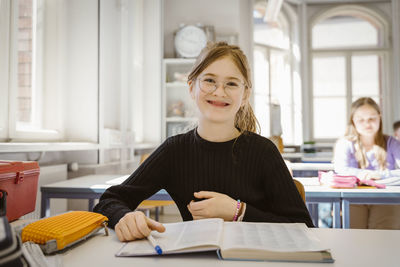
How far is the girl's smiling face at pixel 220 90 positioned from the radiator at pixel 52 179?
1323 mm

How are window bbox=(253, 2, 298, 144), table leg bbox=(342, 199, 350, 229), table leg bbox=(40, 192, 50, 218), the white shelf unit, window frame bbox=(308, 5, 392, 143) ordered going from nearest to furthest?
table leg bbox=(342, 199, 350, 229), table leg bbox=(40, 192, 50, 218), the white shelf unit, window bbox=(253, 2, 298, 144), window frame bbox=(308, 5, 392, 143)

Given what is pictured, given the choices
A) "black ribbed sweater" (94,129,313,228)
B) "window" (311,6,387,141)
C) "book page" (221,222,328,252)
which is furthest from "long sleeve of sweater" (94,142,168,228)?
"window" (311,6,387,141)

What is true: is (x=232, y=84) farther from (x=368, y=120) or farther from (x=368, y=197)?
(x=368, y=120)

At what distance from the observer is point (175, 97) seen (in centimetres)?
446

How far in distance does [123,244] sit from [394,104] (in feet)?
21.8

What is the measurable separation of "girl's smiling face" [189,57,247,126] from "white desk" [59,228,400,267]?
0.58 m

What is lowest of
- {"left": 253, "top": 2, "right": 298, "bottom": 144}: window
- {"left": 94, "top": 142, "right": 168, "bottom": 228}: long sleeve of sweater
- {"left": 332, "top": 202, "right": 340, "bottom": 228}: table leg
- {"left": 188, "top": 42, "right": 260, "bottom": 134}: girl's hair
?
{"left": 332, "top": 202, "right": 340, "bottom": 228}: table leg

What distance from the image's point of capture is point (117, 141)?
3.10 m

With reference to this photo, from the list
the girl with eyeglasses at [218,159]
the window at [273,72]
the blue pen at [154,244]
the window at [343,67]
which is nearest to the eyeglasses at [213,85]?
the girl with eyeglasses at [218,159]

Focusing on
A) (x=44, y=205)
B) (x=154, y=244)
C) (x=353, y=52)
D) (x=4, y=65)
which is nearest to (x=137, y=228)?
(x=154, y=244)

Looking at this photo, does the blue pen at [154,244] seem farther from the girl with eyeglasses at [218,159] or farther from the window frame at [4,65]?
the window frame at [4,65]

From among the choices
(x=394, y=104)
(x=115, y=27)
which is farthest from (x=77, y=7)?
(x=394, y=104)

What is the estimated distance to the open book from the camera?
30.0 inches

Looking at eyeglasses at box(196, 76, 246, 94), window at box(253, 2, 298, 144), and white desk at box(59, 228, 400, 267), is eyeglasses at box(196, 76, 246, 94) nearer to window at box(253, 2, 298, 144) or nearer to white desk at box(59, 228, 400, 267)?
white desk at box(59, 228, 400, 267)
